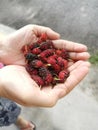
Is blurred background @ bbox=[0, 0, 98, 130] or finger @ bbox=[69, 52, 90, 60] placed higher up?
finger @ bbox=[69, 52, 90, 60]

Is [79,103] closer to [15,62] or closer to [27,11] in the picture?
[15,62]

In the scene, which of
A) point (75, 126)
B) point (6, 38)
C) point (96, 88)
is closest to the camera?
point (6, 38)

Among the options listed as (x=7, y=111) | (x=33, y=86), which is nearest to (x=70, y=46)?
(x=33, y=86)

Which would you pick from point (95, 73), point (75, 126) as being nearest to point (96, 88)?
point (95, 73)

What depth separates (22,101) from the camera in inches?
73.1

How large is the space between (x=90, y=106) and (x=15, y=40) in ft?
2.66

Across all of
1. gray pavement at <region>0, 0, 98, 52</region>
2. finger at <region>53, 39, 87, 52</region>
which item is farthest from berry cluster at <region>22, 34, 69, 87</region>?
gray pavement at <region>0, 0, 98, 52</region>

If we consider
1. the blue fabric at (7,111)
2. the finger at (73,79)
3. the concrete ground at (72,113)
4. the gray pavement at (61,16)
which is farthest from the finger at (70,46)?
the gray pavement at (61,16)

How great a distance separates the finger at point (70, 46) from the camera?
6.98ft

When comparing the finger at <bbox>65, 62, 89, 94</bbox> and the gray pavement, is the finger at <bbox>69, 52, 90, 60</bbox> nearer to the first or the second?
the finger at <bbox>65, 62, 89, 94</bbox>

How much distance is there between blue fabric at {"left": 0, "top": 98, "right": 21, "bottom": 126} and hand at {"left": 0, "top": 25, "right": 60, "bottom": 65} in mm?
261

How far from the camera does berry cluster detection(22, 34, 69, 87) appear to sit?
202cm

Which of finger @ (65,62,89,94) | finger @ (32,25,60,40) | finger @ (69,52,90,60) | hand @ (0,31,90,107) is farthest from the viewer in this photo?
finger @ (32,25,60,40)

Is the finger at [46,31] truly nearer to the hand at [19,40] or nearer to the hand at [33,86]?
the hand at [19,40]
